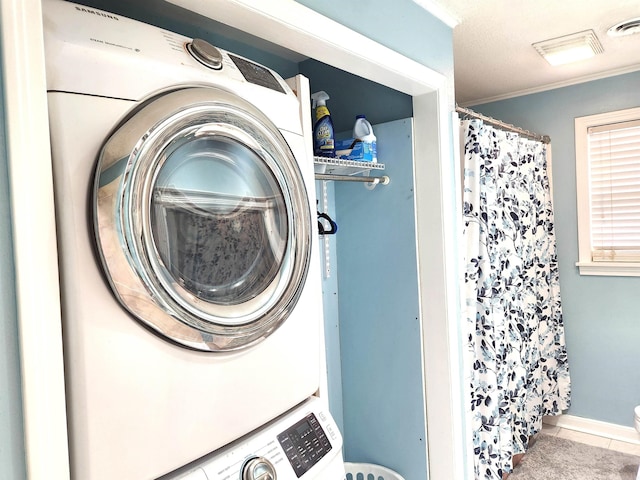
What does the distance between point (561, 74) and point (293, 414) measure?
2959mm

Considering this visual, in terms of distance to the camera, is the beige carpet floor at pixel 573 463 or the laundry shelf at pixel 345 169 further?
the beige carpet floor at pixel 573 463

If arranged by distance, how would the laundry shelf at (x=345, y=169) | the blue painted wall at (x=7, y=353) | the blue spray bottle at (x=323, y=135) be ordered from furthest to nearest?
the blue spray bottle at (x=323, y=135) → the laundry shelf at (x=345, y=169) → the blue painted wall at (x=7, y=353)

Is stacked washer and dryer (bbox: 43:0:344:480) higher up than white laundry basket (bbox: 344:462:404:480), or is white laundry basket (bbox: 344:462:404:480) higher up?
stacked washer and dryer (bbox: 43:0:344:480)

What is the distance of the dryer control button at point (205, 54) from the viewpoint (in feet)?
3.14

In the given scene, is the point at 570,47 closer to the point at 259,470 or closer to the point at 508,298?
the point at 508,298

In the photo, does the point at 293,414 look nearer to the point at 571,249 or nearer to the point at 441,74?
the point at 441,74

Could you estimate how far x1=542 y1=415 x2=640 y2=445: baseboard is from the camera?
309cm

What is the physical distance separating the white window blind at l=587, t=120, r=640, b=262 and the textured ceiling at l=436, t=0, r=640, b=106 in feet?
1.39

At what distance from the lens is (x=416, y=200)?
204cm

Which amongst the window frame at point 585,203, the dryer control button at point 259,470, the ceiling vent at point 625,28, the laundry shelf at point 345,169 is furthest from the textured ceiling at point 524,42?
the dryer control button at point 259,470

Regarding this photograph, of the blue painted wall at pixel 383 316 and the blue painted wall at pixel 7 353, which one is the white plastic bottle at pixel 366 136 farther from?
the blue painted wall at pixel 7 353

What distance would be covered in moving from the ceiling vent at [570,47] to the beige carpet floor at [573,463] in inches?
98.4

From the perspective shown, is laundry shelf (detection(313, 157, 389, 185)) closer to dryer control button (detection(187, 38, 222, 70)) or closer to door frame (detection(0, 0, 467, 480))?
door frame (detection(0, 0, 467, 480))

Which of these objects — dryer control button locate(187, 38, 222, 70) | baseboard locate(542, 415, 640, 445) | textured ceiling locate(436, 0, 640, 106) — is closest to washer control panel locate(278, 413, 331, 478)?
dryer control button locate(187, 38, 222, 70)
